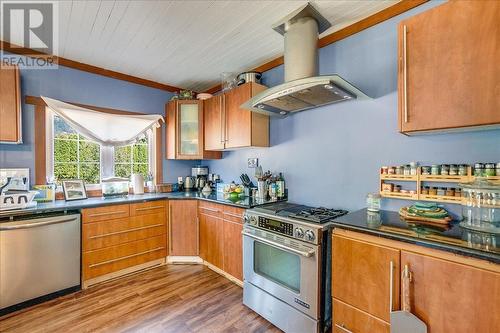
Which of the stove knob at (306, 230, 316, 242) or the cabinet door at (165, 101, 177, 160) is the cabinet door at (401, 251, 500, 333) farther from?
the cabinet door at (165, 101, 177, 160)

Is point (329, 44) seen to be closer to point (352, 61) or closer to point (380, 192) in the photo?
point (352, 61)

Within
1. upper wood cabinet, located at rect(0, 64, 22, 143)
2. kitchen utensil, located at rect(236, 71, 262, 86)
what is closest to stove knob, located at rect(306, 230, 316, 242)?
kitchen utensil, located at rect(236, 71, 262, 86)

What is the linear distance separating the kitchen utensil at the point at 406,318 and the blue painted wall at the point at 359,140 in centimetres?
73

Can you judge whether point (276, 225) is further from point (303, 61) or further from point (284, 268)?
point (303, 61)

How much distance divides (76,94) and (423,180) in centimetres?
362

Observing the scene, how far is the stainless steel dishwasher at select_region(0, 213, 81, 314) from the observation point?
1.93 meters

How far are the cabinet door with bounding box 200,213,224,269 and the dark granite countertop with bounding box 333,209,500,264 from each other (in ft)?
4.85

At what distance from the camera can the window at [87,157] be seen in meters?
2.65

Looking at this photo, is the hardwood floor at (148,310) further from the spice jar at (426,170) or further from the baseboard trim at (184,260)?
the spice jar at (426,170)

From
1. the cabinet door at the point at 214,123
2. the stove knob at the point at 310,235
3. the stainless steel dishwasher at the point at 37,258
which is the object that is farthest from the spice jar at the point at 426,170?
the stainless steel dishwasher at the point at 37,258

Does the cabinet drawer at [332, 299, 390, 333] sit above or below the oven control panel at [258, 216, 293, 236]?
below

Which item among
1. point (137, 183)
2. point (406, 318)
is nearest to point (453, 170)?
point (406, 318)

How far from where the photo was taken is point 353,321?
1.41 m

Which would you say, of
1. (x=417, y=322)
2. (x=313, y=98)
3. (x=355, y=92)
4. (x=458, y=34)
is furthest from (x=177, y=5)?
(x=417, y=322)
